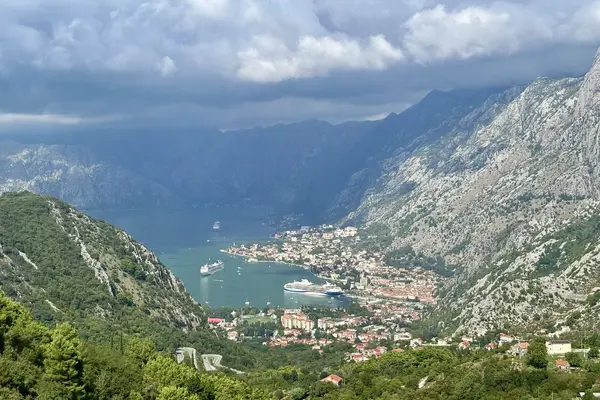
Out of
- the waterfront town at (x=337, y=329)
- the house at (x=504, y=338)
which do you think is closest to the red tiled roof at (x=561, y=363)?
the house at (x=504, y=338)

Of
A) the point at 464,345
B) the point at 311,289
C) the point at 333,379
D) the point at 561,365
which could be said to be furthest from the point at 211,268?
the point at 561,365

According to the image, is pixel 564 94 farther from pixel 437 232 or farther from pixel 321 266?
pixel 321 266

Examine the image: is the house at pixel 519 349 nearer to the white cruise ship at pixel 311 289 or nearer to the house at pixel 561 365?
the house at pixel 561 365

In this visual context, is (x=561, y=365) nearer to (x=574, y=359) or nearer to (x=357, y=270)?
(x=574, y=359)

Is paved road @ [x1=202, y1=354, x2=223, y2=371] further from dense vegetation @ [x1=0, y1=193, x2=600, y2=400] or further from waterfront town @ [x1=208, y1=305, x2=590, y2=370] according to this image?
waterfront town @ [x1=208, y1=305, x2=590, y2=370]

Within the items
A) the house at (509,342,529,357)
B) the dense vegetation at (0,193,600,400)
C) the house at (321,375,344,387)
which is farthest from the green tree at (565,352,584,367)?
the house at (321,375,344,387)

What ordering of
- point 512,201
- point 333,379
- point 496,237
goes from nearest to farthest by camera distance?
point 333,379 < point 496,237 < point 512,201
